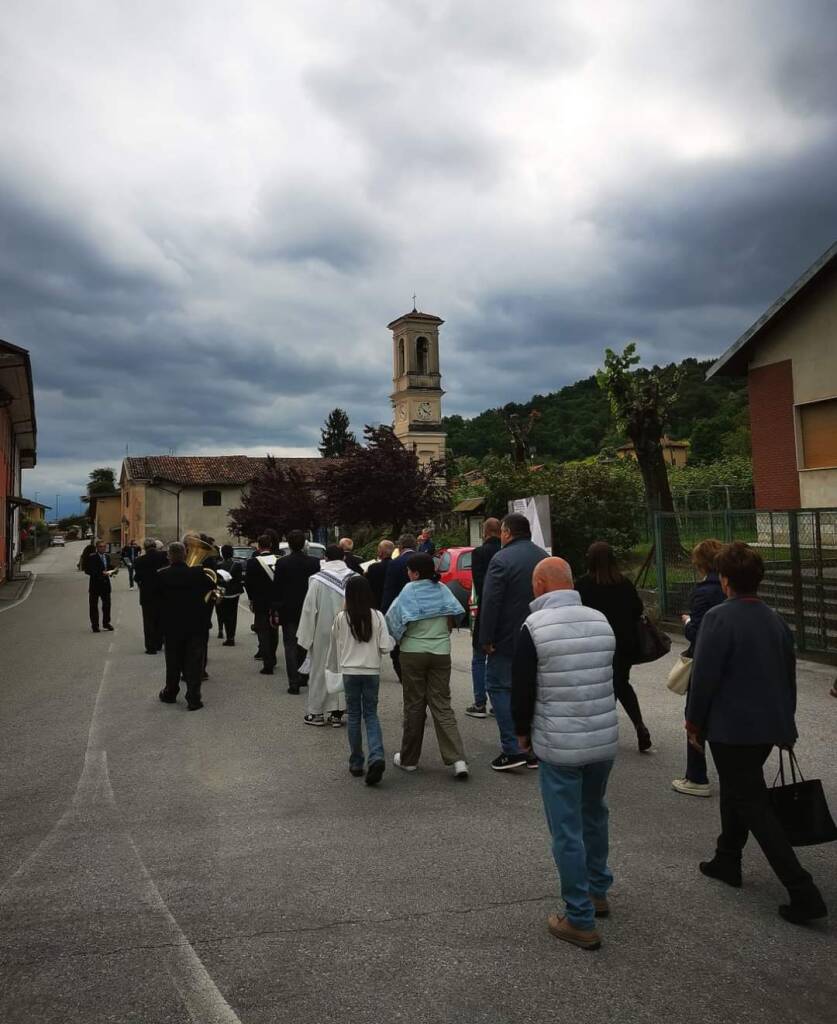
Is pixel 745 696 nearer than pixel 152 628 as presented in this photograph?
Yes

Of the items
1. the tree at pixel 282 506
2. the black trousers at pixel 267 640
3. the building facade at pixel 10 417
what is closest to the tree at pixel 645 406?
the black trousers at pixel 267 640

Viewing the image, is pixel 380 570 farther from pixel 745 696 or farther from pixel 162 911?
pixel 745 696

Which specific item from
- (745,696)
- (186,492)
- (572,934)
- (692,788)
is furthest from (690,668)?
(186,492)

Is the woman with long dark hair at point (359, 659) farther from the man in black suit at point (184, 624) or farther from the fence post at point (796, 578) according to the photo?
the fence post at point (796, 578)

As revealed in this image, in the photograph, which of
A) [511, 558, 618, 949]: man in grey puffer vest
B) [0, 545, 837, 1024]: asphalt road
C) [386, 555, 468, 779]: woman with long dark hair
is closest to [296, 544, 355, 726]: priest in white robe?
[0, 545, 837, 1024]: asphalt road

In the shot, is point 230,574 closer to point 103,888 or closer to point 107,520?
point 103,888

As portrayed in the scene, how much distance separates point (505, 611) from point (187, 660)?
13.6 feet

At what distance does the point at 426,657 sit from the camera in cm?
623

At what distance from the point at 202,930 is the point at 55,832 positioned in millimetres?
→ 1872

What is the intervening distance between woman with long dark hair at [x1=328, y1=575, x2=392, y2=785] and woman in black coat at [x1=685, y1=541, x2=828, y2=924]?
110 inches

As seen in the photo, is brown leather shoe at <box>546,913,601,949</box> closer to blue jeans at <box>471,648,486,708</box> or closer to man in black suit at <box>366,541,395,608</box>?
blue jeans at <box>471,648,486,708</box>

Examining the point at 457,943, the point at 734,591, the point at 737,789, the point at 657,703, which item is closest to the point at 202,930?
the point at 457,943

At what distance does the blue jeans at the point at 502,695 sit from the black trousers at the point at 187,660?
3.76 metres

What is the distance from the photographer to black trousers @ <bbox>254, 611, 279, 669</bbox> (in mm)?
11281
